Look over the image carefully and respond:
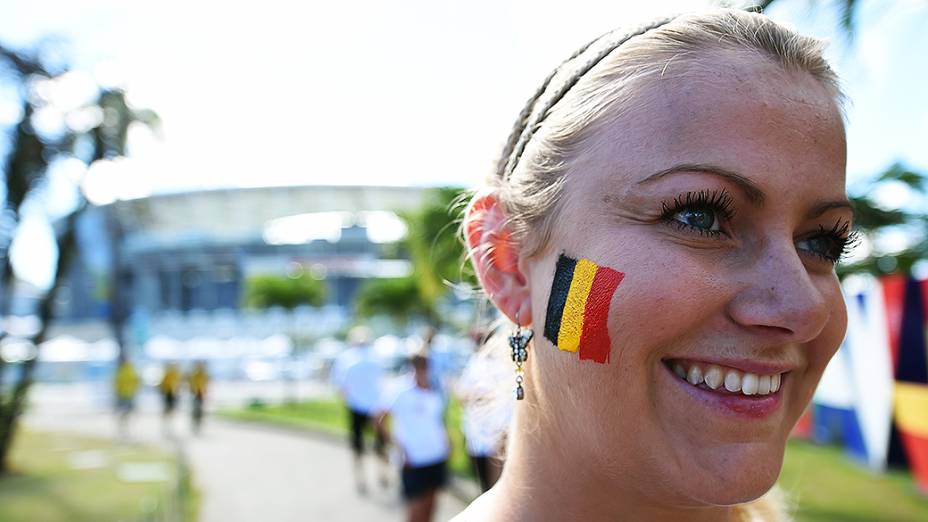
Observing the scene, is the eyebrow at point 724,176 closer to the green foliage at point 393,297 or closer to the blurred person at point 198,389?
the blurred person at point 198,389

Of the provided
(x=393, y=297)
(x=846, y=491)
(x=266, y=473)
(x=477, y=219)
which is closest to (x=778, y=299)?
(x=477, y=219)

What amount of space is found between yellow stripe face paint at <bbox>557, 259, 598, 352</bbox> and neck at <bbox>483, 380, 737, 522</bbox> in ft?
0.57

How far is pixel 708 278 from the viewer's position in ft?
3.39

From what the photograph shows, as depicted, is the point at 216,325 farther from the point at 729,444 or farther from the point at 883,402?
the point at 729,444

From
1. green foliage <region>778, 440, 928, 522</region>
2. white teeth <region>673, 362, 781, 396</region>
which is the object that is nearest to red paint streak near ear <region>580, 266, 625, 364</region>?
white teeth <region>673, 362, 781, 396</region>

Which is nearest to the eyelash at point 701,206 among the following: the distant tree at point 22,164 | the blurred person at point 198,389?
the distant tree at point 22,164

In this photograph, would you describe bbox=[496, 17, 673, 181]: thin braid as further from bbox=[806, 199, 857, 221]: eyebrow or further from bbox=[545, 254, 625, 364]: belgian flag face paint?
bbox=[806, 199, 857, 221]: eyebrow

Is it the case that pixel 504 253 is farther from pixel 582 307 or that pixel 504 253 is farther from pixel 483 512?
pixel 483 512

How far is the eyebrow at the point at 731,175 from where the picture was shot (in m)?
1.05

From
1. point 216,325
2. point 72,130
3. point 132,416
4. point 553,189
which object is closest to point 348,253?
point 216,325

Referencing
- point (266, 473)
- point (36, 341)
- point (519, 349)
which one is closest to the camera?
point (519, 349)

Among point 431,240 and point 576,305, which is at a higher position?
point 576,305

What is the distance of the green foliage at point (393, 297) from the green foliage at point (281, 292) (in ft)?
20.5

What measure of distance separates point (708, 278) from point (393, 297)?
27648 mm
